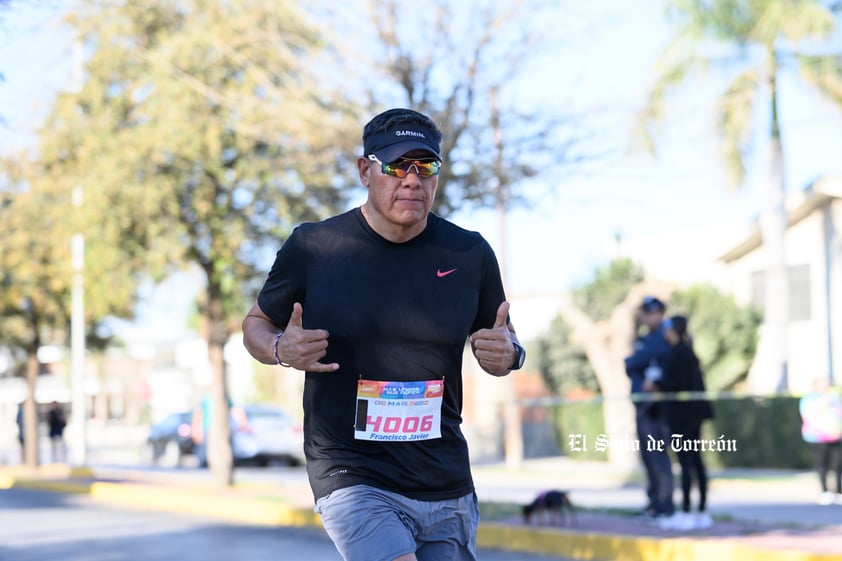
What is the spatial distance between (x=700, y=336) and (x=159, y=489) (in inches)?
705

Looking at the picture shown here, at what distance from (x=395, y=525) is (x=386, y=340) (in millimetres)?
556

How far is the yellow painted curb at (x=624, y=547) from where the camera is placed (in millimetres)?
9180

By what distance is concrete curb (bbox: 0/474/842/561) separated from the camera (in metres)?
9.41

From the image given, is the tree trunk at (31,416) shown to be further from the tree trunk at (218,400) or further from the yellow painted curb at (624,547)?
the yellow painted curb at (624,547)

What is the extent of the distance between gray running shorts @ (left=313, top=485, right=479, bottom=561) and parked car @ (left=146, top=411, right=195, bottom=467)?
27.7 metres

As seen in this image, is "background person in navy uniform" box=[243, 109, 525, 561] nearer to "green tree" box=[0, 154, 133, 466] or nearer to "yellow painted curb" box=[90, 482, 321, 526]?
"yellow painted curb" box=[90, 482, 321, 526]

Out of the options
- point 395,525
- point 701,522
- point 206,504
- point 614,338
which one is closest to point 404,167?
point 395,525

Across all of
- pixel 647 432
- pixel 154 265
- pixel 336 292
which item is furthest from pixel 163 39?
pixel 336 292

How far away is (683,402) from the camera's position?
36.5 feet


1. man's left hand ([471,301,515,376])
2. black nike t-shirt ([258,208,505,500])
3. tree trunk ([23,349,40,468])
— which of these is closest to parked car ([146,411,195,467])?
tree trunk ([23,349,40,468])

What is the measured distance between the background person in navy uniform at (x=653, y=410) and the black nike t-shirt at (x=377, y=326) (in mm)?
7310

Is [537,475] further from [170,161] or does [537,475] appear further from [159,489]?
[170,161]

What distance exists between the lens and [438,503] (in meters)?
3.95

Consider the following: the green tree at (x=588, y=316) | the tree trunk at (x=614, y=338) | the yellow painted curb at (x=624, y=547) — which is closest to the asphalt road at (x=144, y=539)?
the yellow painted curb at (x=624, y=547)
